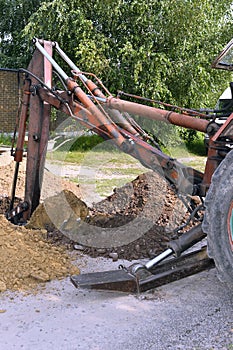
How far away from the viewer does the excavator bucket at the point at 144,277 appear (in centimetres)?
368

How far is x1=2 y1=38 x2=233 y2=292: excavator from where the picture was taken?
3176mm

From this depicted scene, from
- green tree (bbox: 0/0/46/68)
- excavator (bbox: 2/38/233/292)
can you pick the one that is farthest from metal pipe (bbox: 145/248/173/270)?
green tree (bbox: 0/0/46/68)

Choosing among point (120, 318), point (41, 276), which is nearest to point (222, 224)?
point (120, 318)

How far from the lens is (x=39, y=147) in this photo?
5102 millimetres

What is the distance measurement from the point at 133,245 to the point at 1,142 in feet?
34.8

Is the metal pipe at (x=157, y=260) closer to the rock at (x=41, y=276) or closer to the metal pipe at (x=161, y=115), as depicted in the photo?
the rock at (x=41, y=276)

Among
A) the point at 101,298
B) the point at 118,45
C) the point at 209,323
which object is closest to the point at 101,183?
the point at 101,298

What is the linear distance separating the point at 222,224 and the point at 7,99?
565 inches

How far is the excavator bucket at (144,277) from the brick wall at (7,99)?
1327 cm

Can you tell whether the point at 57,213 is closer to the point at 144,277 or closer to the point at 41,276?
the point at 41,276

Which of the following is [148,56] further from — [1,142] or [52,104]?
[52,104]

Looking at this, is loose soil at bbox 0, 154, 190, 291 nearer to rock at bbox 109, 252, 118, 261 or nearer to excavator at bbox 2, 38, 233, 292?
rock at bbox 109, 252, 118, 261

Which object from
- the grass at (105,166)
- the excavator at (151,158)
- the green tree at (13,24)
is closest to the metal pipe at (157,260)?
the excavator at (151,158)

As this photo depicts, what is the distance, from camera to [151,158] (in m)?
4.21
